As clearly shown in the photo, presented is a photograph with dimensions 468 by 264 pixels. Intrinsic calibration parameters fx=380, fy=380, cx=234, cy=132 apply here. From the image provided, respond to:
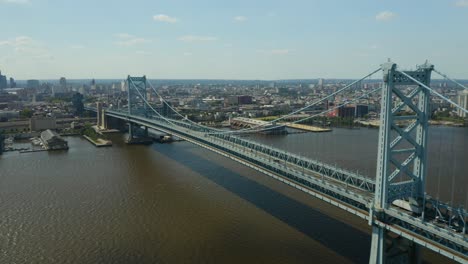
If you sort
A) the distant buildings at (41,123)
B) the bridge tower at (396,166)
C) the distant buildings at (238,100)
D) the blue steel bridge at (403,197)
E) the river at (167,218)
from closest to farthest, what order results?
the blue steel bridge at (403,197) → the bridge tower at (396,166) → the river at (167,218) → the distant buildings at (41,123) → the distant buildings at (238,100)

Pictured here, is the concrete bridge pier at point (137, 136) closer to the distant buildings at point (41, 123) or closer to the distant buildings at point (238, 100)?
the distant buildings at point (41, 123)

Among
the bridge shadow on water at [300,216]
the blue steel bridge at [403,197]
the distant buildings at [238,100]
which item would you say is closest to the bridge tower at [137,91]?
the bridge shadow on water at [300,216]

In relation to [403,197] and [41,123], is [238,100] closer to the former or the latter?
[41,123]

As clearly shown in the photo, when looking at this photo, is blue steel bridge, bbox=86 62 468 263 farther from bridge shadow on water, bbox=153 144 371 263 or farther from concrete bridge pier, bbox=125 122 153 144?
concrete bridge pier, bbox=125 122 153 144

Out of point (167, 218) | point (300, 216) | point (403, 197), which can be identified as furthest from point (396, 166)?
point (167, 218)

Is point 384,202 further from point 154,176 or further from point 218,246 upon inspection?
point 154,176

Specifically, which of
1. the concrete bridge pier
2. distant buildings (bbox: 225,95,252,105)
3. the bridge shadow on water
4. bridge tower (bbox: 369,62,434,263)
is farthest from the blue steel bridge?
distant buildings (bbox: 225,95,252,105)
